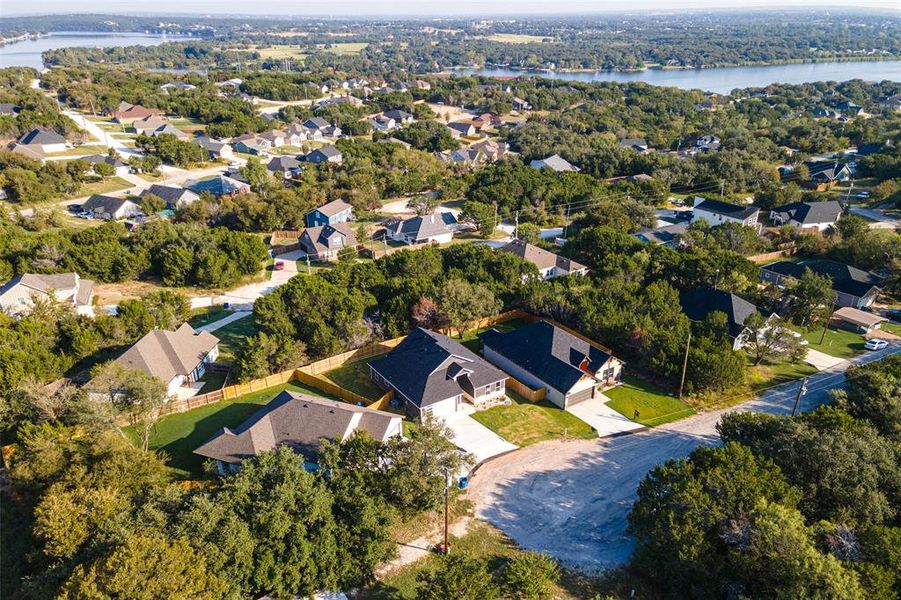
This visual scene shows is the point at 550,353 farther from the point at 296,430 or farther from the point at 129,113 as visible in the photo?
the point at 129,113

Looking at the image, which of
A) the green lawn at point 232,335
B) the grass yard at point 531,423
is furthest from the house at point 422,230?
the grass yard at point 531,423

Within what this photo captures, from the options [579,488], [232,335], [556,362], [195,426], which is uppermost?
[556,362]

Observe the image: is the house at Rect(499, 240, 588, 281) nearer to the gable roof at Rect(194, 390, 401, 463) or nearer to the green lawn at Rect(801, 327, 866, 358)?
the green lawn at Rect(801, 327, 866, 358)

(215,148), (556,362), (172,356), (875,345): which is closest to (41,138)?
(215,148)

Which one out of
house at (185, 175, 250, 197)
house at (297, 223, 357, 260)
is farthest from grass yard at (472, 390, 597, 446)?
house at (185, 175, 250, 197)

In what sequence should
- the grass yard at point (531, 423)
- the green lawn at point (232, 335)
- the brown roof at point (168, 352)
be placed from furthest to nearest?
the green lawn at point (232, 335) < the brown roof at point (168, 352) < the grass yard at point (531, 423)

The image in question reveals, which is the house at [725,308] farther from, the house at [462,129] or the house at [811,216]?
the house at [462,129]

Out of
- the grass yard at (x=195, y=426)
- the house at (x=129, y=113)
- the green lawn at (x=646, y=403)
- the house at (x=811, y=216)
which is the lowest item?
the green lawn at (x=646, y=403)
